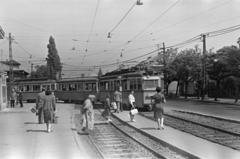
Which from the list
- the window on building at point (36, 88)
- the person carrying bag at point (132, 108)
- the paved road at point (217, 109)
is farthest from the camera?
the window on building at point (36, 88)

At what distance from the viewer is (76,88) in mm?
36281

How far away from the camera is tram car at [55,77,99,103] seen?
1335 inches

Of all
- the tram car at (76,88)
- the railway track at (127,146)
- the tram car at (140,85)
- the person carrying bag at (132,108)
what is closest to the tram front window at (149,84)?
the tram car at (140,85)

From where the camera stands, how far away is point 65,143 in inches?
395

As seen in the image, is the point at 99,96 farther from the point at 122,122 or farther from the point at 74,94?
the point at 122,122

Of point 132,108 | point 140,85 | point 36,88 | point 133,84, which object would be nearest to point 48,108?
point 132,108

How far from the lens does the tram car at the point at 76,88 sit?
33.9 m

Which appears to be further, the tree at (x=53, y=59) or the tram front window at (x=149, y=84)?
the tree at (x=53, y=59)

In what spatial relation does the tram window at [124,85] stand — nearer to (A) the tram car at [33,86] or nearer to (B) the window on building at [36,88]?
(A) the tram car at [33,86]

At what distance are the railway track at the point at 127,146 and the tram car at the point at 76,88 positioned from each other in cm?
1919

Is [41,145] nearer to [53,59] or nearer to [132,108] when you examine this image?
[132,108]

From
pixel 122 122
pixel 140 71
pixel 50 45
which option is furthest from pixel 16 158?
pixel 50 45

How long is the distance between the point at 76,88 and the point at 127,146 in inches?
Result: 1033

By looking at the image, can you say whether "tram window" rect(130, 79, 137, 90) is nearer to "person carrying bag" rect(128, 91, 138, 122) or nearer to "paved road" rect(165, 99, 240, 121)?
"paved road" rect(165, 99, 240, 121)
